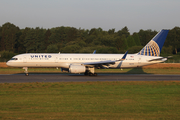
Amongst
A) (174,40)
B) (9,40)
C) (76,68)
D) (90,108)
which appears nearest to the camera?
(90,108)

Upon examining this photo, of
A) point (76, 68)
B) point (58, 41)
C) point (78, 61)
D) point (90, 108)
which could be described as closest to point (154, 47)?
point (78, 61)

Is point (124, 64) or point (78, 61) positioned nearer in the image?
point (78, 61)

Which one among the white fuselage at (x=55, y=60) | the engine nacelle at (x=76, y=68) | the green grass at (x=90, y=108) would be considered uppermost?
the white fuselage at (x=55, y=60)

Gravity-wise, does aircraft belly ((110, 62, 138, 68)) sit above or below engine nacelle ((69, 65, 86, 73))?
above

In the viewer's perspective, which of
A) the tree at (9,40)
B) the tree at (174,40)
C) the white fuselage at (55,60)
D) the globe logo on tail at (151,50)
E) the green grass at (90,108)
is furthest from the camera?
the tree at (174,40)

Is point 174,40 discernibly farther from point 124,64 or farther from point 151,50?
point 124,64

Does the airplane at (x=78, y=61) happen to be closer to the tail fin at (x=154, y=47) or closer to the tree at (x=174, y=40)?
the tail fin at (x=154, y=47)

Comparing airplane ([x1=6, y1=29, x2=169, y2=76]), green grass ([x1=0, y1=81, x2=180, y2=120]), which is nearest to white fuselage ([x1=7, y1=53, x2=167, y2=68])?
airplane ([x1=6, y1=29, x2=169, y2=76])

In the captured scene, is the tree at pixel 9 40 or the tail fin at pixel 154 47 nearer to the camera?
the tail fin at pixel 154 47

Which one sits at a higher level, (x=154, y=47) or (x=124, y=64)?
(x=154, y=47)

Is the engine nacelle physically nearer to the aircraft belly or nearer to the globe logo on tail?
the aircraft belly

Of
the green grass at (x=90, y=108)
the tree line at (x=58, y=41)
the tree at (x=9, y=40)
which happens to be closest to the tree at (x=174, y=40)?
the tree line at (x=58, y=41)

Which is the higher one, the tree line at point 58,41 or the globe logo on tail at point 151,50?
the tree line at point 58,41

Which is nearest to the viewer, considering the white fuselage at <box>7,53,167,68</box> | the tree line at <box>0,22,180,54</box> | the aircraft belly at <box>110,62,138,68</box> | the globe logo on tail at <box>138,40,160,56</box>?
the white fuselage at <box>7,53,167,68</box>
